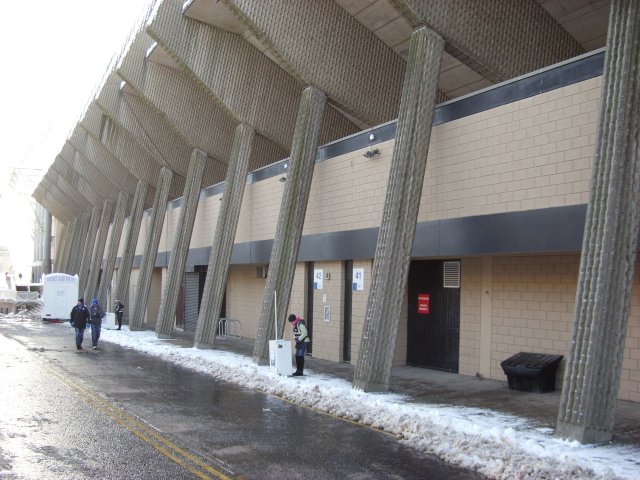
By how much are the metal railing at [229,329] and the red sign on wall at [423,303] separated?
12802 millimetres

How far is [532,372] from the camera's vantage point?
14.1 meters

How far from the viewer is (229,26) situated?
2283 cm

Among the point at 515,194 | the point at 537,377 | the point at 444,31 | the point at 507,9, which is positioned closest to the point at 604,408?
the point at 537,377

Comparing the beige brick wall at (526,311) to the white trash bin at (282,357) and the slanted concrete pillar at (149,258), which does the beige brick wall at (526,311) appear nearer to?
the white trash bin at (282,357)

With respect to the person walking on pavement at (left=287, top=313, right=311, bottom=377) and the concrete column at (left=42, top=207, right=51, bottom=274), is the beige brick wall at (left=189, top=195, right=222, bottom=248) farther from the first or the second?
the concrete column at (left=42, top=207, right=51, bottom=274)

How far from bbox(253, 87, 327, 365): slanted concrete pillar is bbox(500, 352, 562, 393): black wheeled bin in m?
7.06

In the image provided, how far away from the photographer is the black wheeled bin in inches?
555

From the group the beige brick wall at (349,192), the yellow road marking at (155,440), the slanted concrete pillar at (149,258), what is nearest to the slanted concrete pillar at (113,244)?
the slanted concrete pillar at (149,258)

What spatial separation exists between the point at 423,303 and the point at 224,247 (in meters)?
8.11

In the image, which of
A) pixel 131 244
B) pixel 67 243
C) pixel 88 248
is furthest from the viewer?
pixel 67 243

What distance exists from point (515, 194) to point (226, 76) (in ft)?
42.6

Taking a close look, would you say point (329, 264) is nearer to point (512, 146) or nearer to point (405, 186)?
point (405, 186)

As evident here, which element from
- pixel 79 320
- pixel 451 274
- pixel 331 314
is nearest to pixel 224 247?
pixel 331 314

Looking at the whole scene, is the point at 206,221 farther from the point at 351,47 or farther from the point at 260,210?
the point at 351,47
